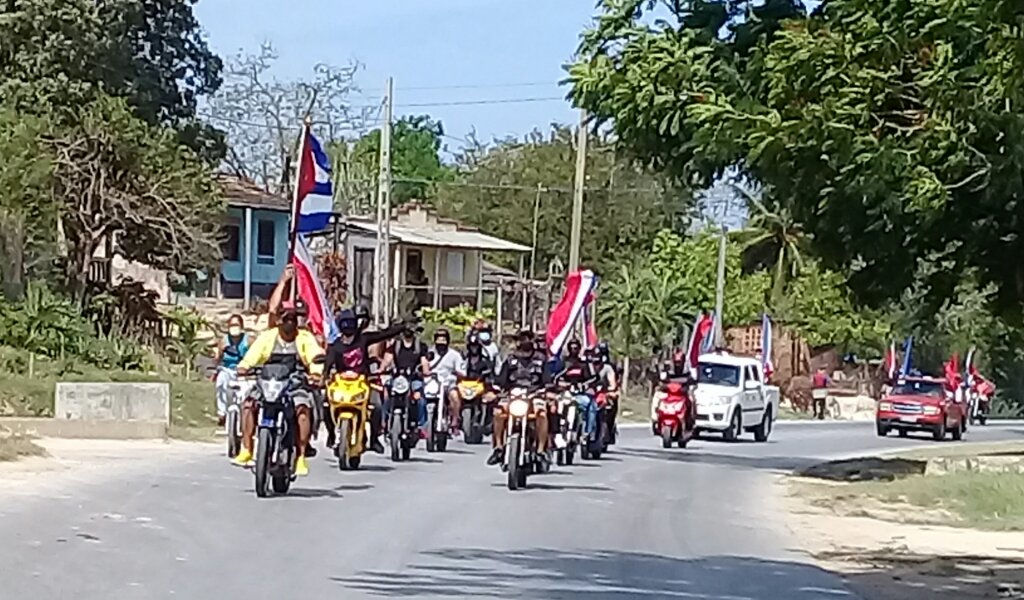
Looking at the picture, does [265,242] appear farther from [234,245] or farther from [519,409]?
[519,409]

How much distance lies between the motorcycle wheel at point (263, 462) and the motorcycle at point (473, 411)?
11619 mm

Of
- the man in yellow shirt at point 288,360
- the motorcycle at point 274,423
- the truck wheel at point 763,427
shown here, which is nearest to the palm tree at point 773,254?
the truck wheel at point 763,427

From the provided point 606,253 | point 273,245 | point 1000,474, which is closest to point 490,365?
point 1000,474

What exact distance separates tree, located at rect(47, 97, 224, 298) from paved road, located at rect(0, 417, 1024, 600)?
57.4ft

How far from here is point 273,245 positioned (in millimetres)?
66438

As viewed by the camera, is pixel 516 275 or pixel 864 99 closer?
pixel 864 99

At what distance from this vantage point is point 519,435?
2206cm

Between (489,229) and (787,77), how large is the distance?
66.5 meters

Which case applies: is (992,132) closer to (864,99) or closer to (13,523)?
(864,99)

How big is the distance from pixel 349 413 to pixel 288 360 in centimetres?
445

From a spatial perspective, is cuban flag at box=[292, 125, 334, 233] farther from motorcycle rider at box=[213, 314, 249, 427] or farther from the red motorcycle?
the red motorcycle

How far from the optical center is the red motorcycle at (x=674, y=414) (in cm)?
3559

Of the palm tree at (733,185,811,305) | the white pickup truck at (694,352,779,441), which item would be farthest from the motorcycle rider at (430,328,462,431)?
the palm tree at (733,185,811,305)

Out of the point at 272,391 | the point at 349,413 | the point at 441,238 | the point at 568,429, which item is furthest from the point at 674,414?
the point at 441,238
